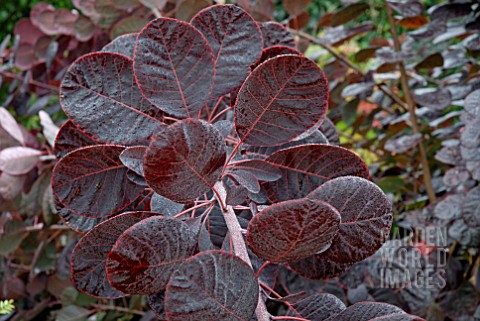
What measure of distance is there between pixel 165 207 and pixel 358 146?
1.11 metres

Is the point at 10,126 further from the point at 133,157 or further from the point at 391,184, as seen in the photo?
the point at 391,184

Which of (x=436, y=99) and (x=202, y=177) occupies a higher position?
(x=202, y=177)

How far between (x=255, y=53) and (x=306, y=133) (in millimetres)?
102

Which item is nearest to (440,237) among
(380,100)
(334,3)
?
(380,100)

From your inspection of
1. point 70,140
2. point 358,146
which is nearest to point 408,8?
point 358,146

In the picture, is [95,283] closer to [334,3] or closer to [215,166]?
[215,166]

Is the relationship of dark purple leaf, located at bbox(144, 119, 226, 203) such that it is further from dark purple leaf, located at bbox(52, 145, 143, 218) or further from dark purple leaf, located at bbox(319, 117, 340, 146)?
dark purple leaf, located at bbox(319, 117, 340, 146)

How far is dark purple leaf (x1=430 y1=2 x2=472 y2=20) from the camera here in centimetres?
133

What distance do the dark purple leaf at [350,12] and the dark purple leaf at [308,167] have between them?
92 cm

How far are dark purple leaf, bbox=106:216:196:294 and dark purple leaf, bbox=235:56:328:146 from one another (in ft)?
0.40

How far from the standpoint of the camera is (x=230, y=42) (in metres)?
0.58

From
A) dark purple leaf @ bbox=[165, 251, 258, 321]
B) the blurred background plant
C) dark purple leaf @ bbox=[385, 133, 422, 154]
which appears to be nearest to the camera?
dark purple leaf @ bbox=[165, 251, 258, 321]

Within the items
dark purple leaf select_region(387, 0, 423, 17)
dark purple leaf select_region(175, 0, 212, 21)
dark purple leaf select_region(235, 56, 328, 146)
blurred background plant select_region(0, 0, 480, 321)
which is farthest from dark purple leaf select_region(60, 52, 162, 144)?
dark purple leaf select_region(387, 0, 423, 17)

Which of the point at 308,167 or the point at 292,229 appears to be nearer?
the point at 292,229
